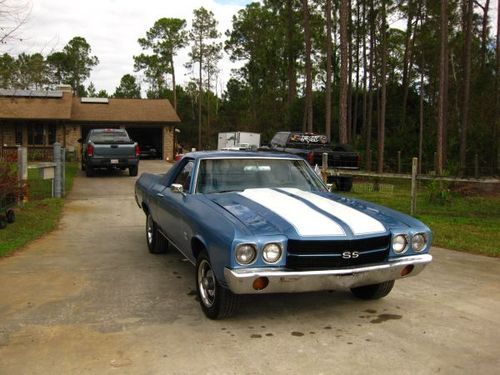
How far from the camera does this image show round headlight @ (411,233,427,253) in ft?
15.0

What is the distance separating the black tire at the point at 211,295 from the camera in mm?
4378

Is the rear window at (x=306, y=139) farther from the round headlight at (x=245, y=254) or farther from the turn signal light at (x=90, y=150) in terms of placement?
the round headlight at (x=245, y=254)

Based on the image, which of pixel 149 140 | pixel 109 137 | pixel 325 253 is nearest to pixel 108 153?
pixel 109 137

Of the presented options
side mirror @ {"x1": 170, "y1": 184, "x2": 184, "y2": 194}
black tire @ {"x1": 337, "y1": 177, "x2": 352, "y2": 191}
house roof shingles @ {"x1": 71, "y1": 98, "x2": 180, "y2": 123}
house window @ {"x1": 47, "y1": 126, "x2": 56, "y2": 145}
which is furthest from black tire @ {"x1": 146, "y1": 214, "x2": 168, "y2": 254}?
house window @ {"x1": 47, "y1": 126, "x2": 56, "y2": 145}

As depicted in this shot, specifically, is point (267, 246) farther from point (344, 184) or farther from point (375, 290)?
point (344, 184)

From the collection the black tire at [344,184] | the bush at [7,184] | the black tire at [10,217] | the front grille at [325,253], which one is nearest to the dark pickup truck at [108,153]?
the black tire at [344,184]

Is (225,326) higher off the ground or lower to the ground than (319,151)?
lower

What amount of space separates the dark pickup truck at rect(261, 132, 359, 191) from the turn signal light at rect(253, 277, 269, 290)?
470 inches

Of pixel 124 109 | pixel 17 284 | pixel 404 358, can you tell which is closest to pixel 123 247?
pixel 17 284

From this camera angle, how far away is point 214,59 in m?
58.1

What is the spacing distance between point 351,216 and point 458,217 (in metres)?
7.89

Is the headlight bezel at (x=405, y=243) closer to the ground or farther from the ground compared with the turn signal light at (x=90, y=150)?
closer to the ground

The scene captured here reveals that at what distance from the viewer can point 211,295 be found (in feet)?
15.2

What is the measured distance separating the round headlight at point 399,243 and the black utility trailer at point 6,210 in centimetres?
708
